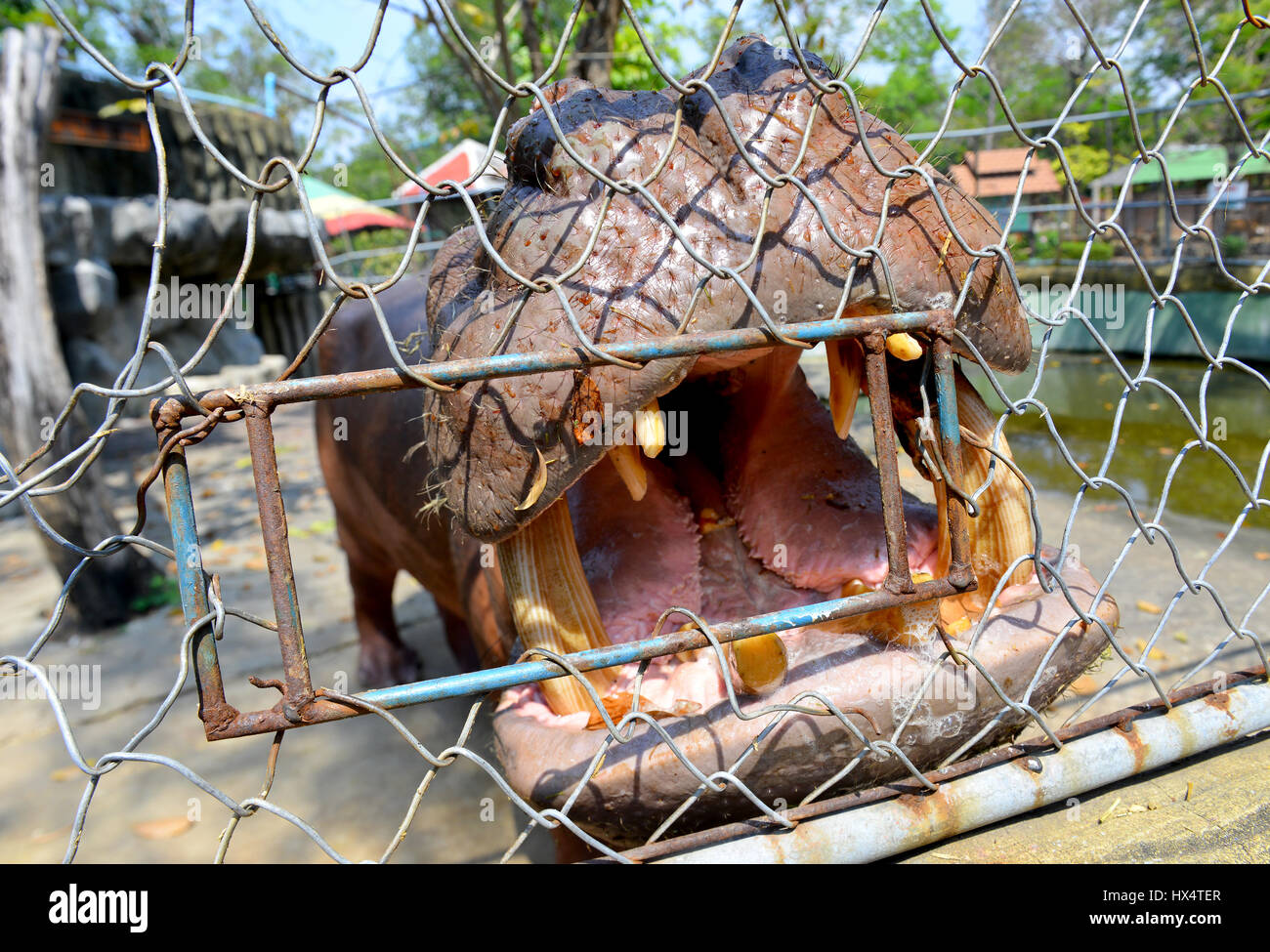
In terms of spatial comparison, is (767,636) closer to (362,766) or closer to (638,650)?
(638,650)

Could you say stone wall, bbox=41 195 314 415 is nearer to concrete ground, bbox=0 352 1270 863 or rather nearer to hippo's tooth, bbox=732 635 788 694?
concrete ground, bbox=0 352 1270 863

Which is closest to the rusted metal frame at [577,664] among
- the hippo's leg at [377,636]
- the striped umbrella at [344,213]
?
the hippo's leg at [377,636]

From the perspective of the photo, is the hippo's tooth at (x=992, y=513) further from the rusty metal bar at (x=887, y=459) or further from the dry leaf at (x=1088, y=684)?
the dry leaf at (x=1088, y=684)

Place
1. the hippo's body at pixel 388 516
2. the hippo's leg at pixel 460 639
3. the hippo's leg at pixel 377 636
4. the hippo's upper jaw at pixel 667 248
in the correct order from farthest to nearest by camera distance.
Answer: the hippo's leg at pixel 377 636, the hippo's leg at pixel 460 639, the hippo's body at pixel 388 516, the hippo's upper jaw at pixel 667 248

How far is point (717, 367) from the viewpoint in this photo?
1.54m

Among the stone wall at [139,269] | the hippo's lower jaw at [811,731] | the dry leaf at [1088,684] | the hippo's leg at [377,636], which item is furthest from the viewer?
the stone wall at [139,269]

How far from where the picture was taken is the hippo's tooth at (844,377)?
4.72ft

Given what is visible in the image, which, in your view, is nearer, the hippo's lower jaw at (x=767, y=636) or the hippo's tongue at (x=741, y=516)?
the hippo's lower jaw at (x=767, y=636)

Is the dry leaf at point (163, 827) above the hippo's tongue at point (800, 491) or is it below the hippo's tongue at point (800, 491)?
below

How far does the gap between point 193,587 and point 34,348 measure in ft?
13.8

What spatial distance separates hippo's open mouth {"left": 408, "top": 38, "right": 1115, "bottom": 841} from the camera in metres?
1.24

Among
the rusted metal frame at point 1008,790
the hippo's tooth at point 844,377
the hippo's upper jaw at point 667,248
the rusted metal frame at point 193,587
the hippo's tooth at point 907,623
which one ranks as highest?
the hippo's upper jaw at point 667,248

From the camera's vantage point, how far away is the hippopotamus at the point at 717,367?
1.24 metres
